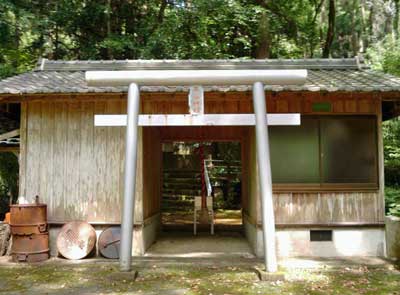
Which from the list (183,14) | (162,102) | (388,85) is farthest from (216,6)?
(388,85)

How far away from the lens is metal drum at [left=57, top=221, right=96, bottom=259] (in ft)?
22.2

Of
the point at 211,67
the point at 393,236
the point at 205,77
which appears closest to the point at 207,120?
the point at 205,77

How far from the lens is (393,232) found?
6.58 meters

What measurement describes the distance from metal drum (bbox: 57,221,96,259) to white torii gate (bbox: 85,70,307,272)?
62.9 inches

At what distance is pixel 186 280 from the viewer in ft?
18.1

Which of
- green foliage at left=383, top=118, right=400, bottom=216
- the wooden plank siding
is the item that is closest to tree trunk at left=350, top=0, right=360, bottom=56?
green foliage at left=383, top=118, right=400, bottom=216

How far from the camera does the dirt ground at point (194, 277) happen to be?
16.5ft

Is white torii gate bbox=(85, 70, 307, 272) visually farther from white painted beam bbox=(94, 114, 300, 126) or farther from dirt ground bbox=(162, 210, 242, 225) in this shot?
dirt ground bbox=(162, 210, 242, 225)

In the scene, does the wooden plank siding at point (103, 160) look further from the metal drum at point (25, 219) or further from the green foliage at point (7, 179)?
→ the green foliage at point (7, 179)

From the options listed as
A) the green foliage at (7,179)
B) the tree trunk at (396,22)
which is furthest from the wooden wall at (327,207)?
the tree trunk at (396,22)

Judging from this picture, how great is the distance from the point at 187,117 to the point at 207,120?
296mm

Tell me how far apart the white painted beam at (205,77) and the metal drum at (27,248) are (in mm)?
3009

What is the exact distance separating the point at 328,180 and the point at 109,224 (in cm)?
402

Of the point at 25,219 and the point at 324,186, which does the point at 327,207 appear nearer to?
the point at 324,186
